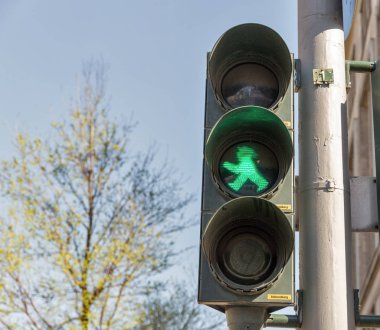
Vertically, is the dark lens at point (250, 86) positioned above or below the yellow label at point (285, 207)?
above

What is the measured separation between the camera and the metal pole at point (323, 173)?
10.9ft

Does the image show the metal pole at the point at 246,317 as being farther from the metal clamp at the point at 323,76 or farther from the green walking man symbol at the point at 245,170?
the metal clamp at the point at 323,76

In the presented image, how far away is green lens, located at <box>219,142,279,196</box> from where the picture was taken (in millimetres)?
3578

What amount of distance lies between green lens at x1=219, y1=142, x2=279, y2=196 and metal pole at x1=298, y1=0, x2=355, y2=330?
16cm

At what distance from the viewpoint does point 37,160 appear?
51.8ft

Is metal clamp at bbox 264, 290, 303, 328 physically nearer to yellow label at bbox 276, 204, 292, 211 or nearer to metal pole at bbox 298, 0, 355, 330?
metal pole at bbox 298, 0, 355, 330

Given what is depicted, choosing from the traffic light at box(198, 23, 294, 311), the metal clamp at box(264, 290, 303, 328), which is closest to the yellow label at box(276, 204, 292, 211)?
the traffic light at box(198, 23, 294, 311)

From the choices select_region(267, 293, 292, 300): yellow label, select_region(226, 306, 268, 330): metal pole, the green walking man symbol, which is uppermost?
the green walking man symbol

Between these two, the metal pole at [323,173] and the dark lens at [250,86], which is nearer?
the metal pole at [323,173]

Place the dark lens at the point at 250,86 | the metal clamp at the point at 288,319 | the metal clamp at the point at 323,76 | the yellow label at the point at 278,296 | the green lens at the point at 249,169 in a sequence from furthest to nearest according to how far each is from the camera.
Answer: the dark lens at the point at 250,86
the metal clamp at the point at 323,76
the green lens at the point at 249,169
the metal clamp at the point at 288,319
the yellow label at the point at 278,296

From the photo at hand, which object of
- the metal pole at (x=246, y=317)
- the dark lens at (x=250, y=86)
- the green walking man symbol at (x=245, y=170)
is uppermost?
the dark lens at (x=250, y=86)

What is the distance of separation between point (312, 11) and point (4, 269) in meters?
11.6

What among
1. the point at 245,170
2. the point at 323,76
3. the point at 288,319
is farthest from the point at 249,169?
the point at 288,319

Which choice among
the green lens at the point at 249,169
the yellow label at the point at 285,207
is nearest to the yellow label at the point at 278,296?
the yellow label at the point at 285,207
